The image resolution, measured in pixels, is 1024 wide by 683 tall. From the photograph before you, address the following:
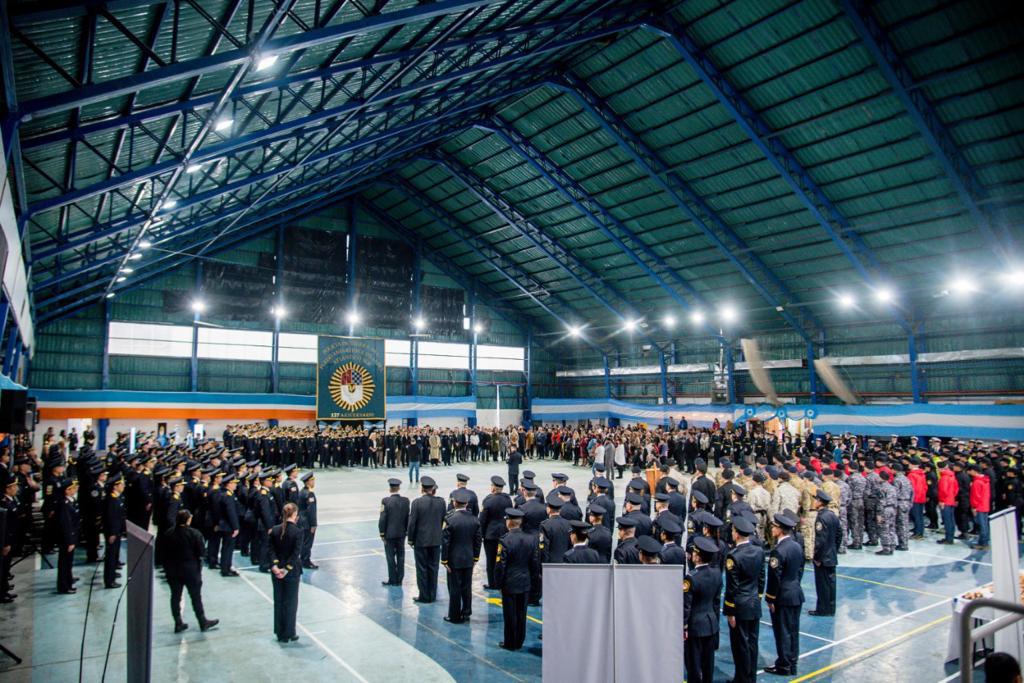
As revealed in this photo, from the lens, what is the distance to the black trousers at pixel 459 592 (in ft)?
27.0

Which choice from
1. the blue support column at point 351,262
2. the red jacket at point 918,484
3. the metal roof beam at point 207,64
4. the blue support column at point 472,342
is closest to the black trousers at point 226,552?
the metal roof beam at point 207,64

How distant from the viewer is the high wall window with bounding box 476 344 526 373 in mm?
42062

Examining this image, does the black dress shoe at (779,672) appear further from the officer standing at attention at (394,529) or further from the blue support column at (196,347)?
the blue support column at (196,347)

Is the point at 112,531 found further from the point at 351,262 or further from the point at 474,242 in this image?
the point at 474,242

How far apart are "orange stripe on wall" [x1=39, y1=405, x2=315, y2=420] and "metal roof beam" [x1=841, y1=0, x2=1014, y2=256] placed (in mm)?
29937

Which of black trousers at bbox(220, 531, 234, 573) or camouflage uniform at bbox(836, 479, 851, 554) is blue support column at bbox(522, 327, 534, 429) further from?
black trousers at bbox(220, 531, 234, 573)

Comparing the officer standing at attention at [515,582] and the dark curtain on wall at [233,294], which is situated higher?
the dark curtain on wall at [233,294]

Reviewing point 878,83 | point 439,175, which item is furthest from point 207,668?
point 439,175

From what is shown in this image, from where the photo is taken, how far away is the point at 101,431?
94.4 feet

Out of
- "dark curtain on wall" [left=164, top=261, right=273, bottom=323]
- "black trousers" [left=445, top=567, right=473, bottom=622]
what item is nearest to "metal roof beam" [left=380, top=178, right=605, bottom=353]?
"dark curtain on wall" [left=164, top=261, right=273, bottom=323]

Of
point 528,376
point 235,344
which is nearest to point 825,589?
point 235,344

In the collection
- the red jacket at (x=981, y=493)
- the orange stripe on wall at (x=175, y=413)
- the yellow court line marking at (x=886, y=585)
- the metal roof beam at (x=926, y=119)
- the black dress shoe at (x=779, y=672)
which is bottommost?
the yellow court line marking at (x=886, y=585)

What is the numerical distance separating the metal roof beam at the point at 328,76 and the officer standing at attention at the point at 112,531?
234 inches

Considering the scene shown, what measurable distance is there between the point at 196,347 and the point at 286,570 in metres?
28.9
